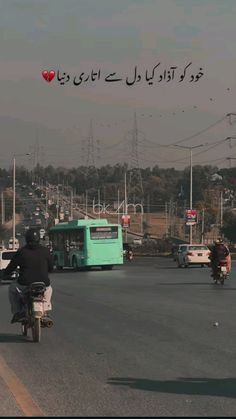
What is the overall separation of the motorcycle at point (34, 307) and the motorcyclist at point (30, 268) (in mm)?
89

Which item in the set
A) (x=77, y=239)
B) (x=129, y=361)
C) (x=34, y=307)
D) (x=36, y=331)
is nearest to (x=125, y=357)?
(x=129, y=361)

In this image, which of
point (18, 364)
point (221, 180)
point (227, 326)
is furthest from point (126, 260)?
point (221, 180)

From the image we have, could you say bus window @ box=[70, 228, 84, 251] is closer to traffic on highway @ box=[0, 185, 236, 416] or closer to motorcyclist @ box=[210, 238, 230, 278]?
motorcyclist @ box=[210, 238, 230, 278]

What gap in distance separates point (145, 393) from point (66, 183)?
16178 cm

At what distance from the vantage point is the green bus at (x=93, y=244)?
43.4 m

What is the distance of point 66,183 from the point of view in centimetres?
16875

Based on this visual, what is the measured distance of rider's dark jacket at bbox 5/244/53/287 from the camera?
11.7 meters

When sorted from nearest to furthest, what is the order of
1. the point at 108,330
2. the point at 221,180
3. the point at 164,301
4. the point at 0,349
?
1. the point at 0,349
2. the point at 108,330
3. the point at 164,301
4. the point at 221,180

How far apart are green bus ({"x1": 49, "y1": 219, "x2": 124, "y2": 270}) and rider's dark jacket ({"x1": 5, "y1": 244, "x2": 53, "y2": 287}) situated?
31.3 meters

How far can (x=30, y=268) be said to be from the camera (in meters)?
11.8

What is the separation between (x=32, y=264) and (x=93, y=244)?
31665 mm

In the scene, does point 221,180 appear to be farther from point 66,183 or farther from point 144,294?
point 144,294

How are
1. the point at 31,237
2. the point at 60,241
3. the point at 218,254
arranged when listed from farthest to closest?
the point at 60,241 < the point at 218,254 < the point at 31,237

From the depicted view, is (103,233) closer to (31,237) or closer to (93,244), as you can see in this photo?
(93,244)
